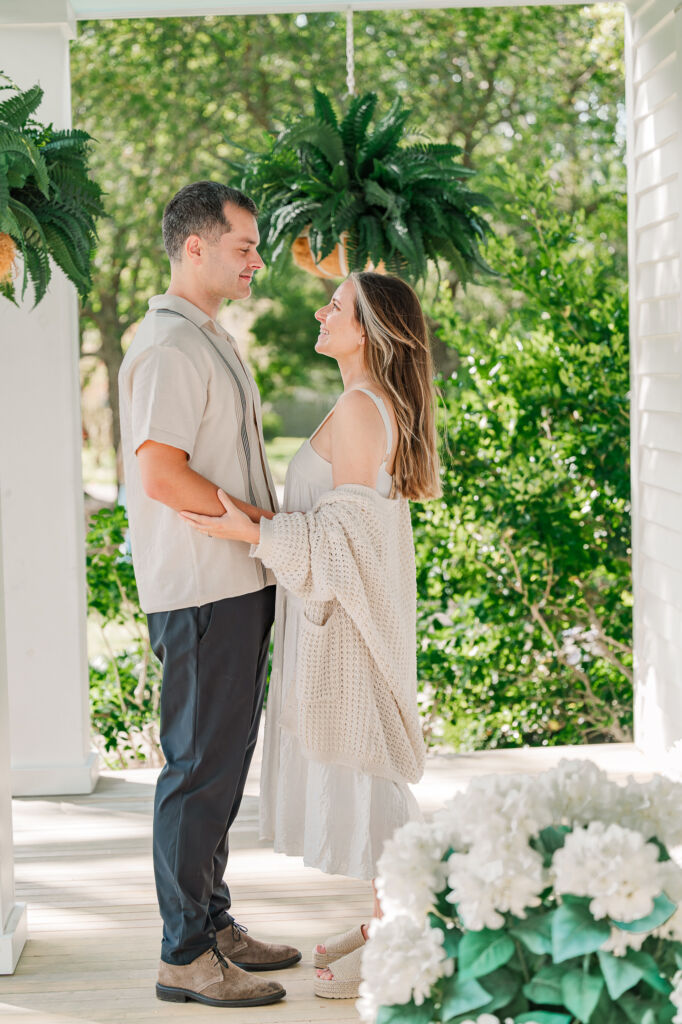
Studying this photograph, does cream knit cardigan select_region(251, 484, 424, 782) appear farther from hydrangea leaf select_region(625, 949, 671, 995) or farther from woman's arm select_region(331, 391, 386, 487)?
hydrangea leaf select_region(625, 949, 671, 995)

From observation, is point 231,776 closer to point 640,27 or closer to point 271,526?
point 271,526

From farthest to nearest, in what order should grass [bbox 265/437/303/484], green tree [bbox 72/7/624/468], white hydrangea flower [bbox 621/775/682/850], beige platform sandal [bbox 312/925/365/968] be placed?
grass [bbox 265/437/303/484] → green tree [bbox 72/7/624/468] → beige platform sandal [bbox 312/925/365/968] → white hydrangea flower [bbox 621/775/682/850]

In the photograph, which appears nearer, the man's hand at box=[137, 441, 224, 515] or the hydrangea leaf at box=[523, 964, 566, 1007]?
the hydrangea leaf at box=[523, 964, 566, 1007]

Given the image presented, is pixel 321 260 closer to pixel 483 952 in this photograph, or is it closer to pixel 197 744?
pixel 197 744

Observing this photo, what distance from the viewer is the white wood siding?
3531mm

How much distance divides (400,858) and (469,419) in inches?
140

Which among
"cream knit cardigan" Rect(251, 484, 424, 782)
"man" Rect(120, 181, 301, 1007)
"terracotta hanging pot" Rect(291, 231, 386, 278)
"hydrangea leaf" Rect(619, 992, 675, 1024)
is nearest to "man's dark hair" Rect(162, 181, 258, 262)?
"man" Rect(120, 181, 301, 1007)

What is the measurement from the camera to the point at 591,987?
1088mm

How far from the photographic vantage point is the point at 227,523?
86.8 inches

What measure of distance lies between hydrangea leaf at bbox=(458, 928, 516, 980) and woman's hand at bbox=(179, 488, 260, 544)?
1195mm

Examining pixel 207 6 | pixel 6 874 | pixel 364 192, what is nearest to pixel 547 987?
pixel 6 874

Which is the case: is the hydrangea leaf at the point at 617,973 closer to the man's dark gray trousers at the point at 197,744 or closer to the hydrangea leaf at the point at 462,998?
the hydrangea leaf at the point at 462,998

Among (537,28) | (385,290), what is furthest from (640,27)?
(537,28)

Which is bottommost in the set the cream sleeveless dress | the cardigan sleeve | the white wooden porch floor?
the white wooden porch floor
